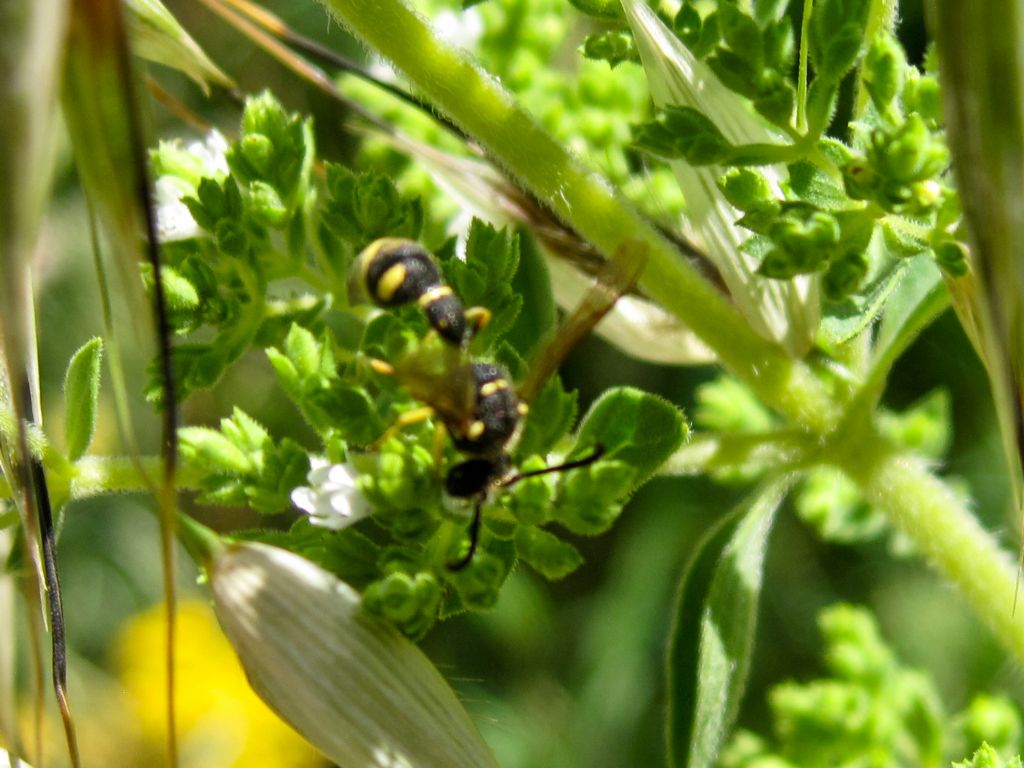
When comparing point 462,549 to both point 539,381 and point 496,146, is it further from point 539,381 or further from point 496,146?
point 496,146

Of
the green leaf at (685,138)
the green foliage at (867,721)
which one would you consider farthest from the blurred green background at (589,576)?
the green leaf at (685,138)

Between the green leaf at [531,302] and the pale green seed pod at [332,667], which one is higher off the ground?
the green leaf at [531,302]

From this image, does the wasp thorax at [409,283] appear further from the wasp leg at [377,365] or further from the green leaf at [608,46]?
the green leaf at [608,46]

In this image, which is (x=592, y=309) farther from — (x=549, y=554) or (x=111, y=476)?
(x=111, y=476)

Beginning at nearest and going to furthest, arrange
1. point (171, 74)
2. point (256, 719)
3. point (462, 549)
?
point (462, 549)
point (256, 719)
point (171, 74)

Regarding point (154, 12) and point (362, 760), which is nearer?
point (362, 760)

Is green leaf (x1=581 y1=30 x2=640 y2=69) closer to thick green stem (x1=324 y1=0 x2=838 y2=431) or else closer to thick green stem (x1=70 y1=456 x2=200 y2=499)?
thick green stem (x1=324 y1=0 x2=838 y2=431)

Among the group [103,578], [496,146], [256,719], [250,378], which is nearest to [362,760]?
[496,146]

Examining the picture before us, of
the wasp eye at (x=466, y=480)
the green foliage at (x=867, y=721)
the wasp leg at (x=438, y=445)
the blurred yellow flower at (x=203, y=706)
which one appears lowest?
the blurred yellow flower at (x=203, y=706)
